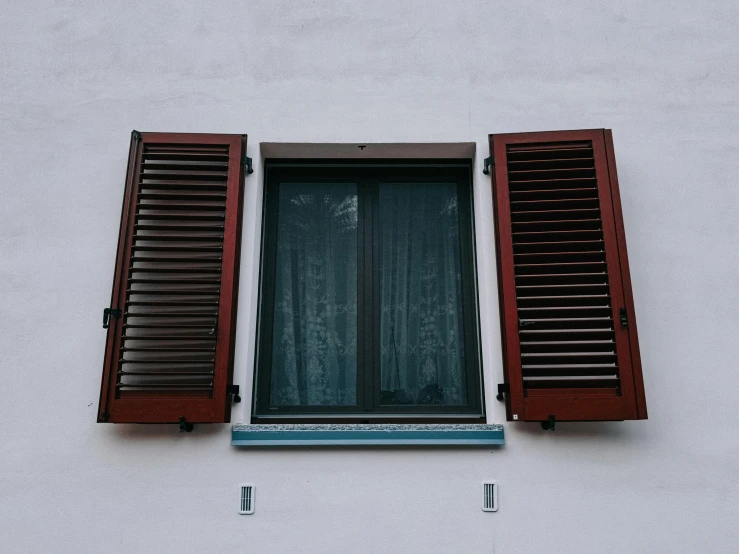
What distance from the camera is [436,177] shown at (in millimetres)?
3412

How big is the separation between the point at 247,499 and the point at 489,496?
3.33 ft

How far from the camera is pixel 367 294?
126 inches

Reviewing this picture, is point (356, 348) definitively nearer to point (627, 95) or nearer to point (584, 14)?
point (627, 95)

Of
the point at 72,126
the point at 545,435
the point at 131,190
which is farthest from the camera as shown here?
the point at 72,126

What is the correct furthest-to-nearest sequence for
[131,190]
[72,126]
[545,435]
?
[72,126]
[131,190]
[545,435]

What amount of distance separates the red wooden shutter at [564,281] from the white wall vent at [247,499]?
114 cm

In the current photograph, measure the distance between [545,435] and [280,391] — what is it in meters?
1.24

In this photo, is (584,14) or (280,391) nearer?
(280,391)

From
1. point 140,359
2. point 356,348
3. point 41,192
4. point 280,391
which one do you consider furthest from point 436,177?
point 41,192

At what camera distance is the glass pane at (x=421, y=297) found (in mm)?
3092

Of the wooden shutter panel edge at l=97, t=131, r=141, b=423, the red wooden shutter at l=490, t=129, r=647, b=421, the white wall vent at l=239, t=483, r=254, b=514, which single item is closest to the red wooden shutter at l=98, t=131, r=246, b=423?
the wooden shutter panel edge at l=97, t=131, r=141, b=423

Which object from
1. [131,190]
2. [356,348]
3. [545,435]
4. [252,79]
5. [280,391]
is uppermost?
[252,79]

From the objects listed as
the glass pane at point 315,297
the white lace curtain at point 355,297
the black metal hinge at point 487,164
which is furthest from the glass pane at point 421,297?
the black metal hinge at point 487,164

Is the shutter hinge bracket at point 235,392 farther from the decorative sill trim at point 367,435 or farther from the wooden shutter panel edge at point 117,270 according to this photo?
the wooden shutter panel edge at point 117,270
